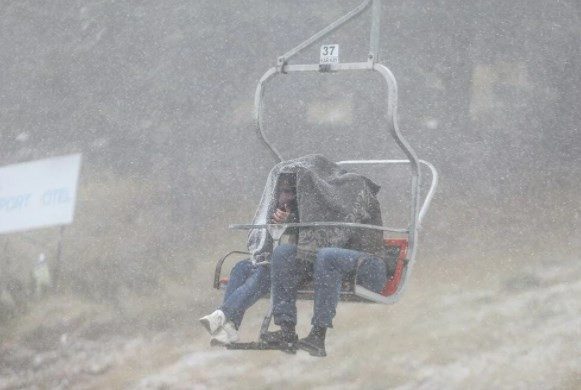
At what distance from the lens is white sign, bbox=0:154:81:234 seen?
13.2 meters

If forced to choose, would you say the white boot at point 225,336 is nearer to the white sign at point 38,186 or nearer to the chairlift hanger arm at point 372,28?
the chairlift hanger arm at point 372,28

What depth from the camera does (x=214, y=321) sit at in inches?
186

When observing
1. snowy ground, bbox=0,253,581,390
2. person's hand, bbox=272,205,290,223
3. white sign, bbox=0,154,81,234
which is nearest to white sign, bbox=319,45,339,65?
person's hand, bbox=272,205,290,223

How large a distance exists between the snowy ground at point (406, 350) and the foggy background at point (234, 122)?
316mm

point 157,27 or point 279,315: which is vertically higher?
point 157,27

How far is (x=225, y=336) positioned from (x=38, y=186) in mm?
8780

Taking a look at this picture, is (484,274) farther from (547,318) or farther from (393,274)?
(393,274)

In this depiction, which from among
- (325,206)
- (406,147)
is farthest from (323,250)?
(406,147)

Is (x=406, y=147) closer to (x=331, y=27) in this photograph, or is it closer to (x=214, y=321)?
(x=331, y=27)

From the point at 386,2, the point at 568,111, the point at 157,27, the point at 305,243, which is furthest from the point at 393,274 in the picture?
the point at 157,27

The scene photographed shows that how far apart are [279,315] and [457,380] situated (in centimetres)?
980

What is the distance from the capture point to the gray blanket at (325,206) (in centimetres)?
477

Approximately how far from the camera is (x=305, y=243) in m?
4.75

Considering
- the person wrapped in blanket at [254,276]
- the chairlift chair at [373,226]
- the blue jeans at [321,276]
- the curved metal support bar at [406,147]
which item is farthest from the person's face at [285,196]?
the curved metal support bar at [406,147]
